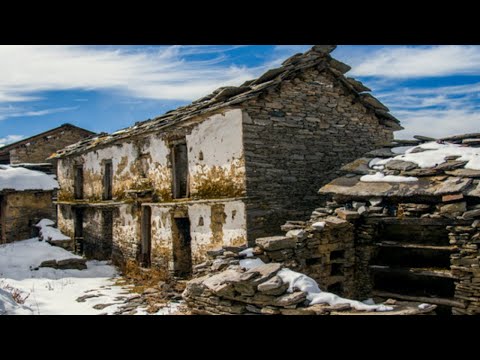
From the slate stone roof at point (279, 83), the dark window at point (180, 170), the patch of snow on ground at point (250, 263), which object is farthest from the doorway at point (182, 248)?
the patch of snow on ground at point (250, 263)

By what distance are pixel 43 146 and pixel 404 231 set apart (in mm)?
20663

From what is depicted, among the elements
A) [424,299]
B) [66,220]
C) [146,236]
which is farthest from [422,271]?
[66,220]

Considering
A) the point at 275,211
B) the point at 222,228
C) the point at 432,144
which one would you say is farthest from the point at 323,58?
the point at 222,228

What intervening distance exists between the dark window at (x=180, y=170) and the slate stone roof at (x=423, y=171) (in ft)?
15.0

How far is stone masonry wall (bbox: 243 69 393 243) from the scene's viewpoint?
9.50m

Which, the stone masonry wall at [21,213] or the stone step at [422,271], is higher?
the stone masonry wall at [21,213]

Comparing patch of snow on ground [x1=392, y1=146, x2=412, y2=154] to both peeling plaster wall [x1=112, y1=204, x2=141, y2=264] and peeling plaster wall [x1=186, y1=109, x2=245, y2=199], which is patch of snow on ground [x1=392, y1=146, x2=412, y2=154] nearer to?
peeling plaster wall [x1=186, y1=109, x2=245, y2=199]

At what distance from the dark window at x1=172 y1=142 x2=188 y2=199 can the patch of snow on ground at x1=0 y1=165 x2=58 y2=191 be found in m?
9.44

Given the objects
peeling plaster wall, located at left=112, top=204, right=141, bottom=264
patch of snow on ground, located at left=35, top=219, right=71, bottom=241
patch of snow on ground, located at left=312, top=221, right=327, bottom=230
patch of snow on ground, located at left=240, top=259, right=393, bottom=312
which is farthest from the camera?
patch of snow on ground, located at left=35, top=219, right=71, bottom=241

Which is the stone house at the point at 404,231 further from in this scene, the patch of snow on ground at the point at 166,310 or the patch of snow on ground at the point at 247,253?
the patch of snow on ground at the point at 166,310

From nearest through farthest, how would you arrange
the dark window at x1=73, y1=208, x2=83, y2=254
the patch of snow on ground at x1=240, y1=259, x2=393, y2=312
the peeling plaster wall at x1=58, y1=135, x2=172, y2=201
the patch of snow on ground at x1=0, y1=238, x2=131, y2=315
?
A: the patch of snow on ground at x1=240, y1=259, x2=393, y2=312
the patch of snow on ground at x1=0, y1=238, x2=131, y2=315
the peeling plaster wall at x1=58, y1=135, x2=172, y2=201
the dark window at x1=73, y1=208, x2=83, y2=254

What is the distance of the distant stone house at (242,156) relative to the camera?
9.53 metres

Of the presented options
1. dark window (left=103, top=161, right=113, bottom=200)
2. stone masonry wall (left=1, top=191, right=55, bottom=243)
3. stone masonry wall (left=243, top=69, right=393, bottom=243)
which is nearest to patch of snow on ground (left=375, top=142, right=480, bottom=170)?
stone masonry wall (left=243, top=69, right=393, bottom=243)
